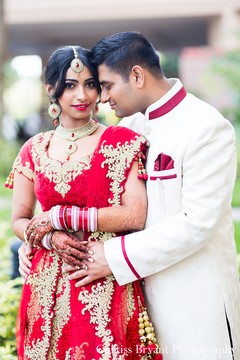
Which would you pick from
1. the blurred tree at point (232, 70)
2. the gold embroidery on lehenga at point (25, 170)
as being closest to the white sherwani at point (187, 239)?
the gold embroidery on lehenga at point (25, 170)

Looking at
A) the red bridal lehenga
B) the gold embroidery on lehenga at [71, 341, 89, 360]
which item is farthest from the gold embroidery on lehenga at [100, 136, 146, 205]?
the gold embroidery on lehenga at [71, 341, 89, 360]

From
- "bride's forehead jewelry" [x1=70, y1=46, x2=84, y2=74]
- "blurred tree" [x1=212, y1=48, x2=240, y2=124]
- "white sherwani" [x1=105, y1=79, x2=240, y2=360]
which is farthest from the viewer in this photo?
"blurred tree" [x1=212, y1=48, x2=240, y2=124]

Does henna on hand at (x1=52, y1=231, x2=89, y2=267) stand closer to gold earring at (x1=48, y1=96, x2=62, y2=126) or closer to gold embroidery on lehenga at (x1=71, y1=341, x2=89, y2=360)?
gold embroidery on lehenga at (x1=71, y1=341, x2=89, y2=360)

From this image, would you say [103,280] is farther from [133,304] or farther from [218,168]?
[218,168]

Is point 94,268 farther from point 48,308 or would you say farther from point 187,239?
point 187,239

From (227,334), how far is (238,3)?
15572 mm

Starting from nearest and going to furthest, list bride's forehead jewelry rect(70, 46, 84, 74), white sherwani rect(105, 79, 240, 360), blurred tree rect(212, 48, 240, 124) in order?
1. white sherwani rect(105, 79, 240, 360)
2. bride's forehead jewelry rect(70, 46, 84, 74)
3. blurred tree rect(212, 48, 240, 124)

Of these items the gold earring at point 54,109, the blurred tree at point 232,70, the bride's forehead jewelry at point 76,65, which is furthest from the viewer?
the blurred tree at point 232,70

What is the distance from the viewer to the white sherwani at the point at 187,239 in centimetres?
256

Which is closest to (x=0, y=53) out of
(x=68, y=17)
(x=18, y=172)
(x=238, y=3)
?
(x=68, y=17)

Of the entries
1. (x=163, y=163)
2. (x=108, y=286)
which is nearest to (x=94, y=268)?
(x=108, y=286)

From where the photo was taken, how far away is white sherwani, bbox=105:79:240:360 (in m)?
2.56

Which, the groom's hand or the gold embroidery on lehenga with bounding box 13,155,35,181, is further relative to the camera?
the gold embroidery on lehenga with bounding box 13,155,35,181

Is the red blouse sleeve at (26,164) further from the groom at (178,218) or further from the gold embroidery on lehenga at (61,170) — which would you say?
the groom at (178,218)
